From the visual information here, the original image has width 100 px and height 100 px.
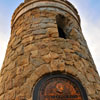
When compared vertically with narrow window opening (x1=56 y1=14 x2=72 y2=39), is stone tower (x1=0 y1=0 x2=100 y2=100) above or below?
below

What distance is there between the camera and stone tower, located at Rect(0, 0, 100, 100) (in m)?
2.11

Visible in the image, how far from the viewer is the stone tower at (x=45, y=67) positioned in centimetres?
211

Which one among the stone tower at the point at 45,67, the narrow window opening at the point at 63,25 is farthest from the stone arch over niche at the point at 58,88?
the narrow window opening at the point at 63,25

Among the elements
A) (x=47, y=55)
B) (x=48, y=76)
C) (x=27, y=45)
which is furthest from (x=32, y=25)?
(x=48, y=76)

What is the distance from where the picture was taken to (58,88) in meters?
2.11

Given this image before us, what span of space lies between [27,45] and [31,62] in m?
0.49

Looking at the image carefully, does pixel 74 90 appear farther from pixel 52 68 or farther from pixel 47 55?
pixel 47 55

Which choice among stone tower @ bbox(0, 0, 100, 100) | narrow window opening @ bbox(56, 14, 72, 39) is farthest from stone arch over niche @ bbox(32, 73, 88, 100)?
narrow window opening @ bbox(56, 14, 72, 39)

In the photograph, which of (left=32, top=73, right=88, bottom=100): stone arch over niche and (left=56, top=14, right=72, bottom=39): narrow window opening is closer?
(left=32, top=73, right=88, bottom=100): stone arch over niche

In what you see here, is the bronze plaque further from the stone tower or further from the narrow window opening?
the narrow window opening

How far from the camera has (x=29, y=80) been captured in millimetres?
2205

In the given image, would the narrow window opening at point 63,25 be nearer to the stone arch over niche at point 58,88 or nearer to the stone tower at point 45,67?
the stone tower at point 45,67

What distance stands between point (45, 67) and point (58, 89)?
46 cm

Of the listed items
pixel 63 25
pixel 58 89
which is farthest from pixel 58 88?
pixel 63 25
